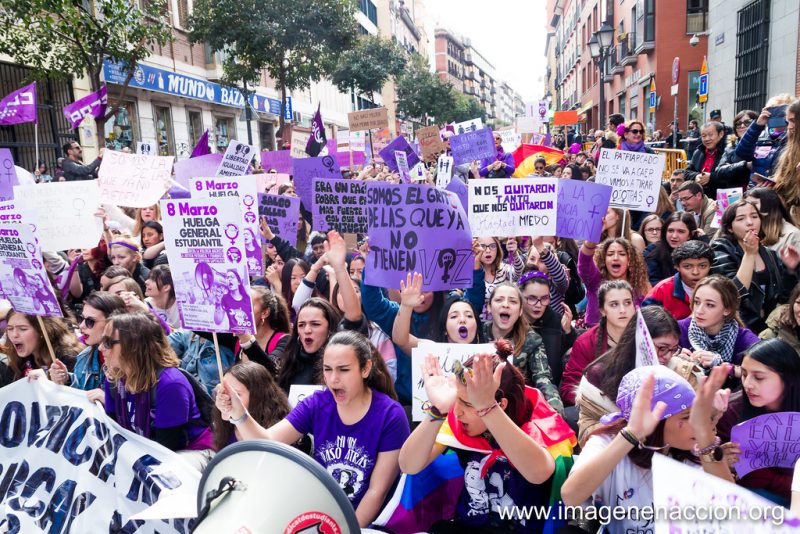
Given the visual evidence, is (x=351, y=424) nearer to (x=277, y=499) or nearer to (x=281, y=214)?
(x=277, y=499)

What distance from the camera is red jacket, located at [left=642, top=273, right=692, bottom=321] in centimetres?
423

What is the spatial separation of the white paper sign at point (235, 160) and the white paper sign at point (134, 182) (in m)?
0.60

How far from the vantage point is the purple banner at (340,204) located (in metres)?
5.99

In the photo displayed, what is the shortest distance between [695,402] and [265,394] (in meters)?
2.13

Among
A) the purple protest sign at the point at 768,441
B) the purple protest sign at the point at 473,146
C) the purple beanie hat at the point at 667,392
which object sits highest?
the purple protest sign at the point at 473,146

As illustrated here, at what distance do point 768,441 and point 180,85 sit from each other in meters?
23.0

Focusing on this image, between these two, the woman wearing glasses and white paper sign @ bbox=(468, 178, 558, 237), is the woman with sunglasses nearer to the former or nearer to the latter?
the woman wearing glasses

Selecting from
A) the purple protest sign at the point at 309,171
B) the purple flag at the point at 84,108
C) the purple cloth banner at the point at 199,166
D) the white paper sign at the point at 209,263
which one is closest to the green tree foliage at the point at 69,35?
the purple flag at the point at 84,108

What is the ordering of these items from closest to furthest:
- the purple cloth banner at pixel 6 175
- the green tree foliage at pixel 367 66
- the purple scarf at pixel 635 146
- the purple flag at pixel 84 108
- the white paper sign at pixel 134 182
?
the purple cloth banner at pixel 6 175 → the white paper sign at pixel 134 182 → the purple scarf at pixel 635 146 → the purple flag at pixel 84 108 → the green tree foliage at pixel 367 66

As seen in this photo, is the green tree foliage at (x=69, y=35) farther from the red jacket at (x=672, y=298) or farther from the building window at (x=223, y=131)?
the building window at (x=223, y=131)

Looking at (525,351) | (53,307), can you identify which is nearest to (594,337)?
(525,351)

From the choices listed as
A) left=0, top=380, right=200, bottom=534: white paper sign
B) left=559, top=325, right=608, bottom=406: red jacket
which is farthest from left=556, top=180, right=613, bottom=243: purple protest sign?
left=0, top=380, right=200, bottom=534: white paper sign

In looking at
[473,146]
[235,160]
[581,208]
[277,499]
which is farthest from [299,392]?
[473,146]

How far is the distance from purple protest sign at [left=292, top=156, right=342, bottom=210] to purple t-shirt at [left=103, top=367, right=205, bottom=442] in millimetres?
5026
